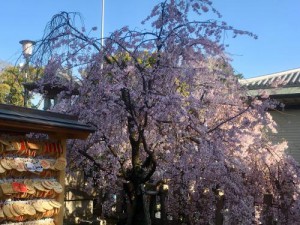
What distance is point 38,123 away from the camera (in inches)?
190

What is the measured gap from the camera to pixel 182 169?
746 cm

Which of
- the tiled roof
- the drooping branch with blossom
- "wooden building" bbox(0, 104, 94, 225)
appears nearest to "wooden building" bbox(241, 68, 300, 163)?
the tiled roof

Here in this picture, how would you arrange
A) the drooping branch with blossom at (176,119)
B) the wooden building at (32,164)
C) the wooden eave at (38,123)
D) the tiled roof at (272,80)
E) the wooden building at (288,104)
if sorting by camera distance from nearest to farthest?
1. the wooden eave at (38,123)
2. the wooden building at (32,164)
3. the drooping branch with blossom at (176,119)
4. the wooden building at (288,104)
5. the tiled roof at (272,80)

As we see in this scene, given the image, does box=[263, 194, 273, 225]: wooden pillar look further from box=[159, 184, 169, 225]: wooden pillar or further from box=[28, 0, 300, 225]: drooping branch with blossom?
box=[159, 184, 169, 225]: wooden pillar

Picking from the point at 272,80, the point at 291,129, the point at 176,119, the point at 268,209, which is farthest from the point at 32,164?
the point at 291,129

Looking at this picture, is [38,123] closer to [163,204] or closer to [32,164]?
[32,164]

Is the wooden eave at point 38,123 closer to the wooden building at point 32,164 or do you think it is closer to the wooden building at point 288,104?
the wooden building at point 32,164

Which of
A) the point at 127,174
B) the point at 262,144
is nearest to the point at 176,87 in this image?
the point at 127,174

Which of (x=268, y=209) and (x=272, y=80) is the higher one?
(x=272, y=80)

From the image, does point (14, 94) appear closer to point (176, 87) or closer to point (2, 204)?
point (176, 87)

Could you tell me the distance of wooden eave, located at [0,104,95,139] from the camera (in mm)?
4582

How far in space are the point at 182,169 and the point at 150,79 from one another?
74.5 inches

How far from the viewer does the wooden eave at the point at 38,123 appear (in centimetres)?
458

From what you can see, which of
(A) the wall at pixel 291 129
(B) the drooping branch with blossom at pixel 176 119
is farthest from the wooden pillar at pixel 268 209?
(A) the wall at pixel 291 129
